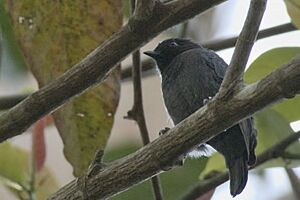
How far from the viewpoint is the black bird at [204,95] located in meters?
0.98

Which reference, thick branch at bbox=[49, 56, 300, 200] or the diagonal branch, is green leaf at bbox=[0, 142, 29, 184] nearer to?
thick branch at bbox=[49, 56, 300, 200]

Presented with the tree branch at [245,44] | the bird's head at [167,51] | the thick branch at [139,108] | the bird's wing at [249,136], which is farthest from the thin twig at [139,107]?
the bird's head at [167,51]

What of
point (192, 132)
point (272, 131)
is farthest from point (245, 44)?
point (272, 131)

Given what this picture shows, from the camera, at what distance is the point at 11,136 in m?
0.84

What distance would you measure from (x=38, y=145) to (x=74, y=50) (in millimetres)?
171

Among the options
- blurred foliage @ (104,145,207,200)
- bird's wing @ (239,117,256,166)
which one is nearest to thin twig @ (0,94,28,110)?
blurred foliage @ (104,145,207,200)

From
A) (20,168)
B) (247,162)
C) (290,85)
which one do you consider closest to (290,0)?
(247,162)

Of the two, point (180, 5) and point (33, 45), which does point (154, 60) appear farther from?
point (180, 5)

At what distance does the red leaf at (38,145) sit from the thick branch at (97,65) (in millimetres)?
254

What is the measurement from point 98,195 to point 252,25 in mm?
217

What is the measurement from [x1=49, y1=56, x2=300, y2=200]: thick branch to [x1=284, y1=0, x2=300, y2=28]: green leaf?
10.3 inches

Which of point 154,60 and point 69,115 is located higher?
point 154,60

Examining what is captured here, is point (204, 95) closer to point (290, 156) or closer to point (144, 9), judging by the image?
point (290, 156)

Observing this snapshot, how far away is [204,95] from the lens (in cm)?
111
